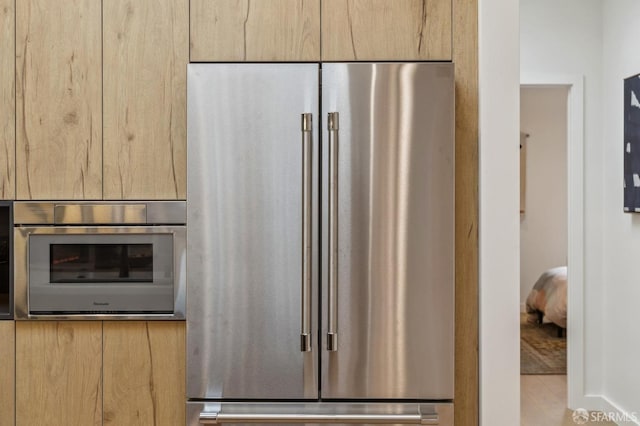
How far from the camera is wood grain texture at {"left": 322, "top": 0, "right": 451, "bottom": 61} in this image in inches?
75.3

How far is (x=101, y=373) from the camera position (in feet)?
6.29

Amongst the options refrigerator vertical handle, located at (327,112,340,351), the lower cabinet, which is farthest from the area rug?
the lower cabinet

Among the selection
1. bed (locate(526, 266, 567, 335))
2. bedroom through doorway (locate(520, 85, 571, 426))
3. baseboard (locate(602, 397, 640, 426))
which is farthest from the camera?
bedroom through doorway (locate(520, 85, 571, 426))

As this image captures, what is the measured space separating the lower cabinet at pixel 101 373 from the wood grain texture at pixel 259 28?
0.92 meters

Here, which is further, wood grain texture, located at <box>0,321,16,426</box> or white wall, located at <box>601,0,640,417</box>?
white wall, located at <box>601,0,640,417</box>

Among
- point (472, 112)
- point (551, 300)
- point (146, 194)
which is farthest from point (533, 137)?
point (146, 194)

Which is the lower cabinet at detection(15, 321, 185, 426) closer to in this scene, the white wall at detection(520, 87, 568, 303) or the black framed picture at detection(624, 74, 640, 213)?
the black framed picture at detection(624, 74, 640, 213)

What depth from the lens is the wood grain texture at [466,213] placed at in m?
1.91

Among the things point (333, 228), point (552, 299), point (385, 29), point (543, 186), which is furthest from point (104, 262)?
point (543, 186)

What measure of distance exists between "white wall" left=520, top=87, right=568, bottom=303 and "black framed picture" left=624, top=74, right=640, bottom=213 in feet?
12.0

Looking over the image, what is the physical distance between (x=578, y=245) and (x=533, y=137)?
353cm

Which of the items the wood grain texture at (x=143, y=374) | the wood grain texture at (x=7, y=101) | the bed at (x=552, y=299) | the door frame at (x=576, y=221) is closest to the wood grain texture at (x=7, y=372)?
the wood grain texture at (x=143, y=374)

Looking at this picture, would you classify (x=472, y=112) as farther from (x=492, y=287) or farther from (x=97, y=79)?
(x=97, y=79)

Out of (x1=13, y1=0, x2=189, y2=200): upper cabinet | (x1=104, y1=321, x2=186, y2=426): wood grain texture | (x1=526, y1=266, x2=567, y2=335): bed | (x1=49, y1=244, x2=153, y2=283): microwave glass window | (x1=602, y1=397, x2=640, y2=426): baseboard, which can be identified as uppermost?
(x1=13, y1=0, x2=189, y2=200): upper cabinet
